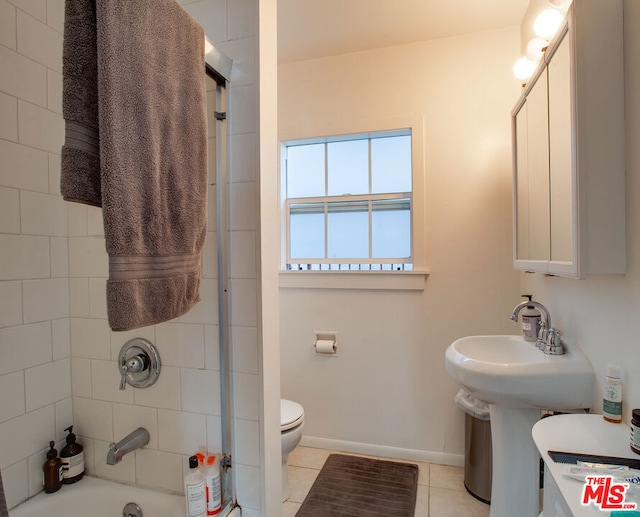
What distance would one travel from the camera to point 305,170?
235cm

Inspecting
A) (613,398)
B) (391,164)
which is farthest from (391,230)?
(613,398)

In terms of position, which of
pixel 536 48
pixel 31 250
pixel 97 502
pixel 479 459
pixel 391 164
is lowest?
pixel 479 459

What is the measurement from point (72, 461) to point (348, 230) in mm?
1753

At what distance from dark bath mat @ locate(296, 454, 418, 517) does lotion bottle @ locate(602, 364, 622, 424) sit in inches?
43.2

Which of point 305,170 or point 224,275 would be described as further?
point 305,170

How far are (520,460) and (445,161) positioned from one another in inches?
59.1

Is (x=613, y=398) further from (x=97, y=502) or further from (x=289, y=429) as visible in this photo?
(x=97, y=502)

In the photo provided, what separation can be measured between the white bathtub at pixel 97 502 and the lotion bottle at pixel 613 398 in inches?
50.9

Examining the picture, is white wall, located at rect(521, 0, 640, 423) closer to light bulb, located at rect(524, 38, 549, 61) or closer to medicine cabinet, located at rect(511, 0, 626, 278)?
medicine cabinet, located at rect(511, 0, 626, 278)

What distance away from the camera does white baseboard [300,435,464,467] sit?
199 cm

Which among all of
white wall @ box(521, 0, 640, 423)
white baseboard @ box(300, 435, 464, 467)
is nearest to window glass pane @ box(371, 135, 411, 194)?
white wall @ box(521, 0, 640, 423)

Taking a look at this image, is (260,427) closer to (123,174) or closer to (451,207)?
(123,174)

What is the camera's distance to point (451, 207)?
1.97 metres

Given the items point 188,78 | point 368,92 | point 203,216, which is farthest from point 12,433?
point 368,92
